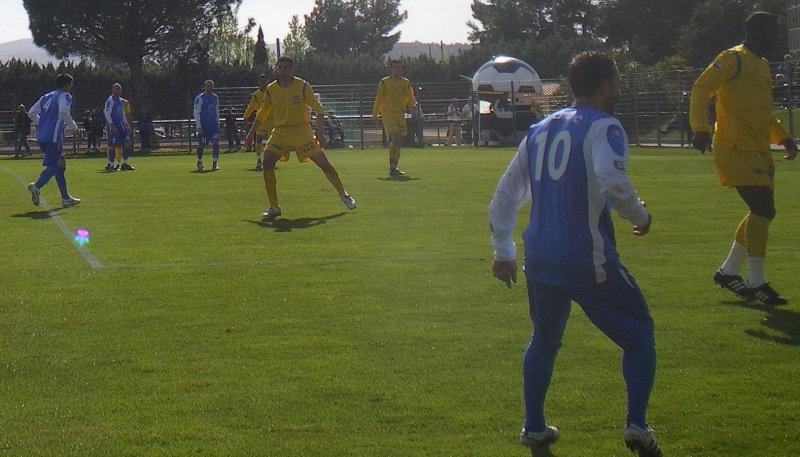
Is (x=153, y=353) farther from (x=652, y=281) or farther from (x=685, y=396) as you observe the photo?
(x=652, y=281)

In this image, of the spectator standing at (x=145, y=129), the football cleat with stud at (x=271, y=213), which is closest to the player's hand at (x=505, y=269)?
the football cleat with stud at (x=271, y=213)

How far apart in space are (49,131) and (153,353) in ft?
34.2

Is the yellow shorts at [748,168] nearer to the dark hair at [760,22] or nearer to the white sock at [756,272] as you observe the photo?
the white sock at [756,272]

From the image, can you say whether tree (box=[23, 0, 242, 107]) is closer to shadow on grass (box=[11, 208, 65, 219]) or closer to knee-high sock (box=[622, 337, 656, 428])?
shadow on grass (box=[11, 208, 65, 219])

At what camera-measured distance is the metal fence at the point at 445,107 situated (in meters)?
35.6

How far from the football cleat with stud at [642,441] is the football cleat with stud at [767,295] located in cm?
370

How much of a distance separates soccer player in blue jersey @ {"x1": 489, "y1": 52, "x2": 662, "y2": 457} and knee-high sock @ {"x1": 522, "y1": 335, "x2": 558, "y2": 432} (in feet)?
0.70

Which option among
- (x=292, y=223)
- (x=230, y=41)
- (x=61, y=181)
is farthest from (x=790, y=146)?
(x=230, y=41)

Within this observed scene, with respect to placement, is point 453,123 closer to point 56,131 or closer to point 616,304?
point 56,131

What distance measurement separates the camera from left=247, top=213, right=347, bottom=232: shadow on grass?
1309 cm

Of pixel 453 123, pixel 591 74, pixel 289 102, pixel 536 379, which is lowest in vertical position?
pixel 453 123

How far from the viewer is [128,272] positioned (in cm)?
981

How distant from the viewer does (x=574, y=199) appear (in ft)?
15.0

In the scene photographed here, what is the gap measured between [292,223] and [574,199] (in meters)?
9.16
